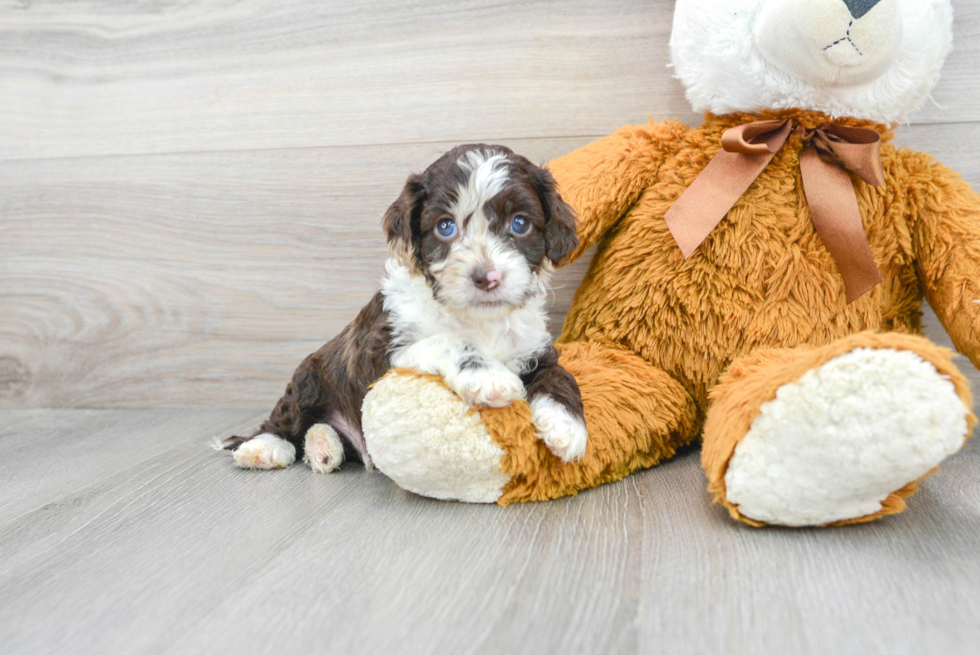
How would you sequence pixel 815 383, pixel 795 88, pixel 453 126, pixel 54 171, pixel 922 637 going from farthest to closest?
pixel 54 171 < pixel 453 126 < pixel 795 88 < pixel 815 383 < pixel 922 637

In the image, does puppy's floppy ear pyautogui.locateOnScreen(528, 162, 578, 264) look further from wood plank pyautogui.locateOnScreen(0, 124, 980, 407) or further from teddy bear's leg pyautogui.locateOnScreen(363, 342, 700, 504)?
wood plank pyautogui.locateOnScreen(0, 124, 980, 407)

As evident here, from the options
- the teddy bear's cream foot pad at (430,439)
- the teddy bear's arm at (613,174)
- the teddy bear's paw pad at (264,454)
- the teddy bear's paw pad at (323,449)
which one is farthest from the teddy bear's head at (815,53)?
the teddy bear's paw pad at (264,454)

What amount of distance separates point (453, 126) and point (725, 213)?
899 mm

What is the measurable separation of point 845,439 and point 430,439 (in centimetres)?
71

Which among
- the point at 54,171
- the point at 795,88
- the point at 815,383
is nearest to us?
the point at 815,383

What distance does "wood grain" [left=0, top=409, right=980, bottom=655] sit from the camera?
1.00m

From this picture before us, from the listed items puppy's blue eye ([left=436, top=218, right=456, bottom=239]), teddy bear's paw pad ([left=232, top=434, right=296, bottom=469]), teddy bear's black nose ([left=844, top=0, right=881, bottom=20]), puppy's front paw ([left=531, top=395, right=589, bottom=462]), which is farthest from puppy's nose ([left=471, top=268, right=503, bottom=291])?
teddy bear's black nose ([left=844, top=0, right=881, bottom=20])

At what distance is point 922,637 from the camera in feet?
3.12

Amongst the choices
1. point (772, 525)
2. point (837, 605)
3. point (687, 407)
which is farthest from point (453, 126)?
point (837, 605)

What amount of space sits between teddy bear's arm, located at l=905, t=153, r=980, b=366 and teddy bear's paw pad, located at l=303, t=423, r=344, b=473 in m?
1.45

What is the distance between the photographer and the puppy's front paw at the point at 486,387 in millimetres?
1412

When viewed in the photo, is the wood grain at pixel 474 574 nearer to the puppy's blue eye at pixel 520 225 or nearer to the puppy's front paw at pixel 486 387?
the puppy's front paw at pixel 486 387

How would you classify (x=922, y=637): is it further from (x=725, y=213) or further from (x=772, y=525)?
(x=725, y=213)

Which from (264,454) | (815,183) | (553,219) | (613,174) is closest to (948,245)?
(815,183)
